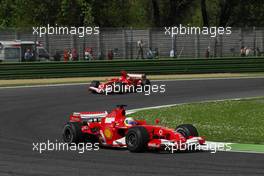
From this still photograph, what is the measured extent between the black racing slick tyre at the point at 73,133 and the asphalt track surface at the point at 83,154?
602 millimetres

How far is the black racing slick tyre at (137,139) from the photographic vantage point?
12.0m

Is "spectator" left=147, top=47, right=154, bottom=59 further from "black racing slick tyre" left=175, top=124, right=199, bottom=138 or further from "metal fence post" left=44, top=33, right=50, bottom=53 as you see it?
"black racing slick tyre" left=175, top=124, right=199, bottom=138

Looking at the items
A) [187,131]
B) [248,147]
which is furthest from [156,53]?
[187,131]

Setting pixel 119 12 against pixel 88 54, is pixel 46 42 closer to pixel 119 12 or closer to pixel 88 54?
pixel 88 54

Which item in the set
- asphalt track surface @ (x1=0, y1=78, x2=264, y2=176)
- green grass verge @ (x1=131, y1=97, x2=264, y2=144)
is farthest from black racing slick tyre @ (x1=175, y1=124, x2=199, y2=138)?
green grass verge @ (x1=131, y1=97, x2=264, y2=144)

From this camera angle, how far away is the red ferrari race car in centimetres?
2539

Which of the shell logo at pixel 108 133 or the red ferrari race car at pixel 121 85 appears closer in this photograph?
the shell logo at pixel 108 133

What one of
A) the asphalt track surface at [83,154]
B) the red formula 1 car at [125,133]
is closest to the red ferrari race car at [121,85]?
the asphalt track surface at [83,154]

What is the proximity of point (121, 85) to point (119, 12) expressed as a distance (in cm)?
3244

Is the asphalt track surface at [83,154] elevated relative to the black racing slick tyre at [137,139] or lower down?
lower down

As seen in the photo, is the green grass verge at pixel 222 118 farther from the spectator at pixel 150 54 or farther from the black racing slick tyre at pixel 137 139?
the spectator at pixel 150 54

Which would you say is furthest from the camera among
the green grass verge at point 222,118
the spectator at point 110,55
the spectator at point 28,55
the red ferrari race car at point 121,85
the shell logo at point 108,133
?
the spectator at point 110,55

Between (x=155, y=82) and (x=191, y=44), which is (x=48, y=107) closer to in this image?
(x=155, y=82)

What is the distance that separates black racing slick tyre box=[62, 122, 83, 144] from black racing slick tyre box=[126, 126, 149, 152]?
1.28 m
